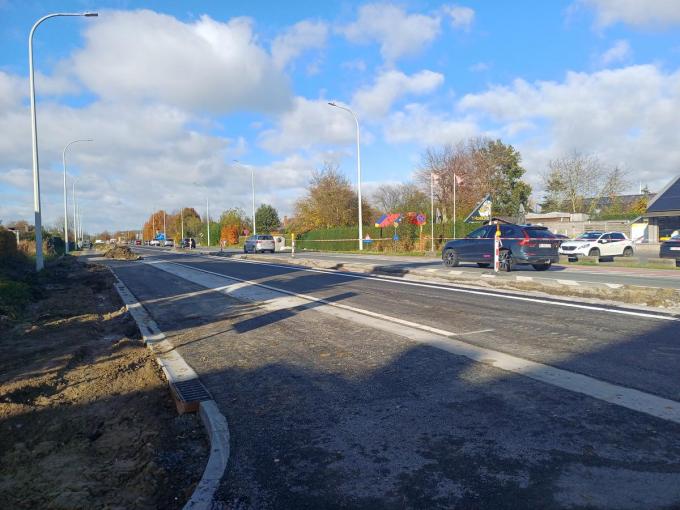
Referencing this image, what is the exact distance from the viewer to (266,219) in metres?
85.4

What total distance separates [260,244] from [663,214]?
99.9ft

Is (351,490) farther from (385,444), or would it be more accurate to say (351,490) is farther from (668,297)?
(668,297)

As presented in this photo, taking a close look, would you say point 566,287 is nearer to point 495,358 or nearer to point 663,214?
point 495,358

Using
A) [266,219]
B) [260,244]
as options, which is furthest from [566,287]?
[266,219]

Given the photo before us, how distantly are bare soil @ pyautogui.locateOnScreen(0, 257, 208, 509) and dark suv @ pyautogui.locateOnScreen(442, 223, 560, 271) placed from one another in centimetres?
1368

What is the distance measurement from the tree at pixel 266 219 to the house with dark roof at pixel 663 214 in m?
55.7

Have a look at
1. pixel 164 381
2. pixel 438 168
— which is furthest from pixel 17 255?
pixel 438 168

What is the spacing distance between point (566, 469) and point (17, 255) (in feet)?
96.2

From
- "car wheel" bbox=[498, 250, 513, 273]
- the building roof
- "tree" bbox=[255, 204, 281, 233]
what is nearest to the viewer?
"car wheel" bbox=[498, 250, 513, 273]

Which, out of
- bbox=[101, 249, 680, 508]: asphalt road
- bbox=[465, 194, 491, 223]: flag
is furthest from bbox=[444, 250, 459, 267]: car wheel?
bbox=[101, 249, 680, 508]: asphalt road

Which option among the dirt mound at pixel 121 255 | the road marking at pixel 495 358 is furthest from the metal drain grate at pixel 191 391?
the dirt mound at pixel 121 255

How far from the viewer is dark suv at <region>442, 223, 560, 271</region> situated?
18.1m

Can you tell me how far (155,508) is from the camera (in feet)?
10.6

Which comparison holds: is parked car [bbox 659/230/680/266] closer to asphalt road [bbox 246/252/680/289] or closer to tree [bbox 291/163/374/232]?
asphalt road [bbox 246/252/680/289]
